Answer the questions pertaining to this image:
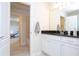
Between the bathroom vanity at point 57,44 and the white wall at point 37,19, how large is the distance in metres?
0.10

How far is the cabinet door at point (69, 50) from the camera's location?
159 cm

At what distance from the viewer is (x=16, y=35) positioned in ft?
5.36

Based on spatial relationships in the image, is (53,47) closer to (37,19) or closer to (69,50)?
(69,50)

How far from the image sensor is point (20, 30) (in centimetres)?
166

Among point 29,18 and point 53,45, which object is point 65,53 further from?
point 29,18

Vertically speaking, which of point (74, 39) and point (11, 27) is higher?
point (11, 27)

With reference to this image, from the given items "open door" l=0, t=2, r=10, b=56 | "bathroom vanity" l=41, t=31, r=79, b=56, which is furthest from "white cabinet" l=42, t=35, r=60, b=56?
"open door" l=0, t=2, r=10, b=56

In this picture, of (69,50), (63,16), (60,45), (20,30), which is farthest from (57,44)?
(20,30)

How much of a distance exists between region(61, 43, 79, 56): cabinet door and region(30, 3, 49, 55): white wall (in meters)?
0.38

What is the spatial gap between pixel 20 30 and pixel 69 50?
82 cm

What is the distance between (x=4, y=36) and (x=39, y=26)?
0.57 m

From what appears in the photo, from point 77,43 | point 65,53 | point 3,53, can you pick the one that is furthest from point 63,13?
point 3,53

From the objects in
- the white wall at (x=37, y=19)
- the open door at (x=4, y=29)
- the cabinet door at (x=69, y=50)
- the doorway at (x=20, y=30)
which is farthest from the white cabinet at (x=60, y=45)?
the open door at (x=4, y=29)

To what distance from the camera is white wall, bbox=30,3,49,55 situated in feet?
5.53
